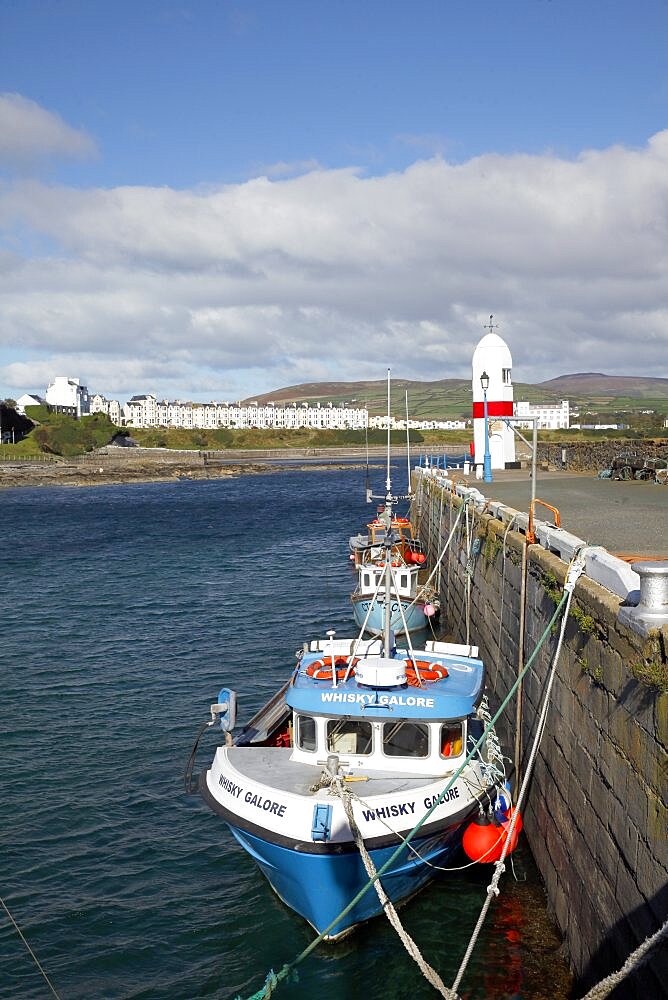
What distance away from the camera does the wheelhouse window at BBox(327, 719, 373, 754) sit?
41.5ft

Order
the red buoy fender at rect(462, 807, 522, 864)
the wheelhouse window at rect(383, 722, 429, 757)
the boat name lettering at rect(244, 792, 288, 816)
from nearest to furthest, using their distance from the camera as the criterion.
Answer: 1. the boat name lettering at rect(244, 792, 288, 816)
2. the red buoy fender at rect(462, 807, 522, 864)
3. the wheelhouse window at rect(383, 722, 429, 757)

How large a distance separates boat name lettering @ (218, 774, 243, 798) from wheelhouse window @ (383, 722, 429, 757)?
2.15 meters

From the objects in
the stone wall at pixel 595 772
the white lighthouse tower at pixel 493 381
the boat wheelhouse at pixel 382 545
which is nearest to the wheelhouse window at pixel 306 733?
the stone wall at pixel 595 772

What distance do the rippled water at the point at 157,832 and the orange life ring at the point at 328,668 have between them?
342 cm

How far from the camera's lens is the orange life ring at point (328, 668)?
1351 centimetres

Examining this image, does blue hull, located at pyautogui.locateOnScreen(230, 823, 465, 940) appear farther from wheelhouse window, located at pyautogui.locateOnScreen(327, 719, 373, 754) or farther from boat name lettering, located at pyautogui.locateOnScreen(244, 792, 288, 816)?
wheelhouse window, located at pyautogui.locateOnScreen(327, 719, 373, 754)

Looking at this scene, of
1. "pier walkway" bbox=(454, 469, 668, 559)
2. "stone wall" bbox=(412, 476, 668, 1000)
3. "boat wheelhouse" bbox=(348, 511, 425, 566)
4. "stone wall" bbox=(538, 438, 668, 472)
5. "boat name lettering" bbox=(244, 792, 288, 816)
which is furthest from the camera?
"stone wall" bbox=(538, 438, 668, 472)

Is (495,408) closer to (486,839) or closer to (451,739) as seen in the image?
(451,739)

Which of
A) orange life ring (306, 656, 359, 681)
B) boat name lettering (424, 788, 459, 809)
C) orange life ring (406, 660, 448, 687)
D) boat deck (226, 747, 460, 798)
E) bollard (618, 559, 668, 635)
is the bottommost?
boat name lettering (424, 788, 459, 809)

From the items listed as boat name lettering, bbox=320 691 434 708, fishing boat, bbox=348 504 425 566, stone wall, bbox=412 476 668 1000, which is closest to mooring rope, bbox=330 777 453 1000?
boat name lettering, bbox=320 691 434 708

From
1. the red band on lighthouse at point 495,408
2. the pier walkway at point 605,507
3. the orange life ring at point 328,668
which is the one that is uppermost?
the red band on lighthouse at point 495,408

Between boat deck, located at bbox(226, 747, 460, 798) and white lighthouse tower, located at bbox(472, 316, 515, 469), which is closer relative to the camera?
boat deck, located at bbox(226, 747, 460, 798)

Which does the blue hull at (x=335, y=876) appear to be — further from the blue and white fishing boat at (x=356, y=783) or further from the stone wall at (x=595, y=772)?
the stone wall at (x=595, y=772)

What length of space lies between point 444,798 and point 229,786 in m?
3.06
